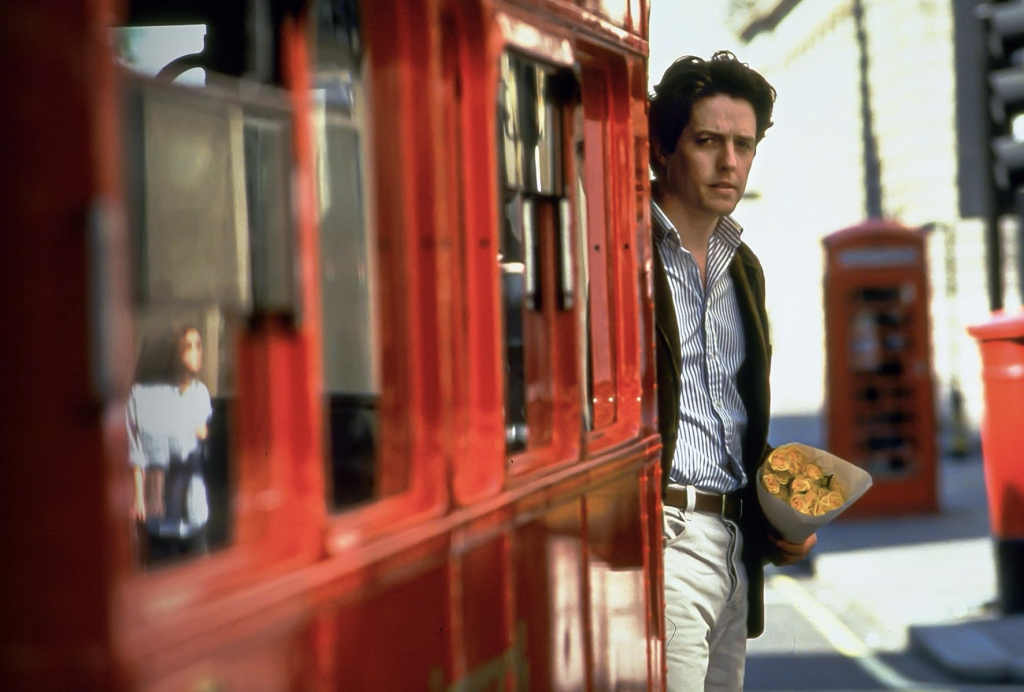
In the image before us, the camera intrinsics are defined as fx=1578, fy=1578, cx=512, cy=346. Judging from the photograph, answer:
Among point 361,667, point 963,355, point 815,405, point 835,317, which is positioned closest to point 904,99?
Result: point 963,355

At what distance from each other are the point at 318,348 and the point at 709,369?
6.75 ft

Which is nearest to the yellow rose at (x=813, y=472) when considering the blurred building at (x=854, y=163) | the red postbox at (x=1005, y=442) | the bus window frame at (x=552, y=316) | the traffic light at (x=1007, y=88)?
the bus window frame at (x=552, y=316)

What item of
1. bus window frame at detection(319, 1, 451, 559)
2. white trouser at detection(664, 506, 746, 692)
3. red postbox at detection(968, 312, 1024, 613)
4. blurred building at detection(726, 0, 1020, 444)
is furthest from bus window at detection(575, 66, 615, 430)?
blurred building at detection(726, 0, 1020, 444)

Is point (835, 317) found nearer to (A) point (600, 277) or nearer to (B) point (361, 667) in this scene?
(A) point (600, 277)

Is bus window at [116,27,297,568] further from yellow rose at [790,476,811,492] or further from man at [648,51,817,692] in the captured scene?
yellow rose at [790,476,811,492]

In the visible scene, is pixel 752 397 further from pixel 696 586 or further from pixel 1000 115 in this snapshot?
pixel 1000 115

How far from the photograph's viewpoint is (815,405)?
88.3ft

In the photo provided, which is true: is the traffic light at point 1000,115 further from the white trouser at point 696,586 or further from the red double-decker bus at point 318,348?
the red double-decker bus at point 318,348

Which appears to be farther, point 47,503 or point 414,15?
point 414,15

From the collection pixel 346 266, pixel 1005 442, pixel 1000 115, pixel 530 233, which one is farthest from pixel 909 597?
pixel 346 266

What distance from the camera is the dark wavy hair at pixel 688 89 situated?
372 cm

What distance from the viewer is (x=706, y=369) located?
11.8 ft

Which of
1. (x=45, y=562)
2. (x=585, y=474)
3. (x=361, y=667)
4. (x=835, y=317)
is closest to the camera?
(x=45, y=562)

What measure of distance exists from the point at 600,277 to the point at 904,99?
16093 millimetres
